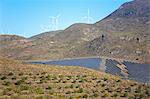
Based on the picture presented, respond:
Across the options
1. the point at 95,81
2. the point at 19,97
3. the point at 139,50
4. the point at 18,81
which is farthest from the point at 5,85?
the point at 139,50

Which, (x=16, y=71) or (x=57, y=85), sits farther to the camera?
(x=16, y=71)

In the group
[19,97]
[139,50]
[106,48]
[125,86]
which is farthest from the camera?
[106,48]

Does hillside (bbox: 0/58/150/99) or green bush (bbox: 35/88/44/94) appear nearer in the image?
hillside (bbox: 0/58/150/99)

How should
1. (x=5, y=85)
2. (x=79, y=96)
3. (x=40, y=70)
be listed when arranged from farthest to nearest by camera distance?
(x=40, y=70) → (x=5, y=85) → (x=79, y=96)

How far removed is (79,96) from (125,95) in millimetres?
4175

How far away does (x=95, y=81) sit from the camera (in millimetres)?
38562

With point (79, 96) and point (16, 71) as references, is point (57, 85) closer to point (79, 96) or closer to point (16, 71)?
point (79, 96)

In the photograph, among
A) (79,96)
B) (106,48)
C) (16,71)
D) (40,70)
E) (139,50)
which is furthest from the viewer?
(106,48)

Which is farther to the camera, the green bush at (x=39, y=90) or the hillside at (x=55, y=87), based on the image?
the green bush at (x=39, y=90)

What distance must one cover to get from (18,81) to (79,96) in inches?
344

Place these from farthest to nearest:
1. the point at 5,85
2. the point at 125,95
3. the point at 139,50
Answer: the point at 139,50, the point at 5,85, the point at 125,95

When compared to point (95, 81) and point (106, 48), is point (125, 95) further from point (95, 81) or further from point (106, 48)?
point (106, 48)

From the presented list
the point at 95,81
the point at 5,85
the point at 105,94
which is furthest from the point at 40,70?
the point at 105,94

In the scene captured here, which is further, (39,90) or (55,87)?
(55,87)
